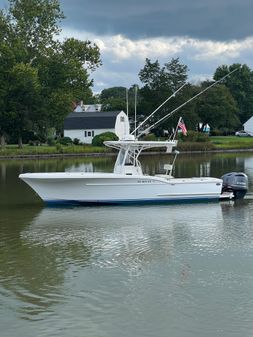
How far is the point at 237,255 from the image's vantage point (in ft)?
52.1

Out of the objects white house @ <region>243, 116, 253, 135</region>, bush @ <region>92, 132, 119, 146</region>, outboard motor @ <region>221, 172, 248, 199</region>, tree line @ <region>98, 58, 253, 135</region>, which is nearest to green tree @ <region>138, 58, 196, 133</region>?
tree line @ <region>98, 58, 253, 135</region>

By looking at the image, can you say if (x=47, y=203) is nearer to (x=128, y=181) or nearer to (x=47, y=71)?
(x=128, y=181)

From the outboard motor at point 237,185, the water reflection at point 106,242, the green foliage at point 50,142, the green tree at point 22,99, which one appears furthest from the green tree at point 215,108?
the water reflection at point 106,242

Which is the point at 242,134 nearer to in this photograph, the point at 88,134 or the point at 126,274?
the point at 88,134

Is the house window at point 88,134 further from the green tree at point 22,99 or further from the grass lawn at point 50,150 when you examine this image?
the green tree at point 22,99

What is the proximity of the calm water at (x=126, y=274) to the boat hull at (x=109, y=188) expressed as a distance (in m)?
2.05

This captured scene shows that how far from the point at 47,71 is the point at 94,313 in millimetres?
73153

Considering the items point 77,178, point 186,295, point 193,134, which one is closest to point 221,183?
point 77,178

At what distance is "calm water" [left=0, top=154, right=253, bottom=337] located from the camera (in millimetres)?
10617

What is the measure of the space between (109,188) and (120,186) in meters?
0.50

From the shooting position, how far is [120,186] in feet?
83.7

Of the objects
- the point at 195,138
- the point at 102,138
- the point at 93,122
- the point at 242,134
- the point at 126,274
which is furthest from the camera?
the point at 242,134

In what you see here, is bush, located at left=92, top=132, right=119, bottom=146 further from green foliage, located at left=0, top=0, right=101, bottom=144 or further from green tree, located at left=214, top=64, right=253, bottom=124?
green tree, located at left=214, top=64, right=253, bottom=124

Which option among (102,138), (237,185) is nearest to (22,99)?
(102,138)
